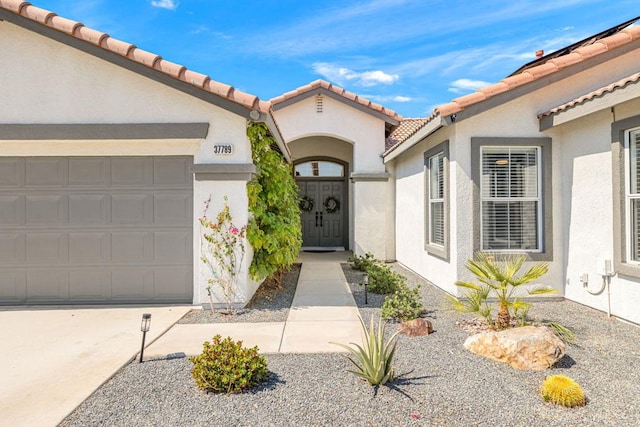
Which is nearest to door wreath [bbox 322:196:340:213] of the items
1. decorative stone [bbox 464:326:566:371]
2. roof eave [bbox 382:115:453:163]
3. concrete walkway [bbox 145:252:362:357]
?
roof eave [bbox 382:115:453:163]

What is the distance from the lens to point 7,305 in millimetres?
6586

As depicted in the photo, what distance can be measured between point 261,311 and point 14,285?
4.41 m

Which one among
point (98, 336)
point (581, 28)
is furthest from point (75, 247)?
point (581, 28)

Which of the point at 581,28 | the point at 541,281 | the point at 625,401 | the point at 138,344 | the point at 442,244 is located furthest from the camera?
the point at 581,28

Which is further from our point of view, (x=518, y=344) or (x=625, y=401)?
(x=518, y=344)

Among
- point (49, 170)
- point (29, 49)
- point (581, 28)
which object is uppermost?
point (581, 28)

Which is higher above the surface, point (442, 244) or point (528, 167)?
point (528, 167)

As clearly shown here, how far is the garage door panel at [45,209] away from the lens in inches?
259

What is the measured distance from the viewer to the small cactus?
314 cm

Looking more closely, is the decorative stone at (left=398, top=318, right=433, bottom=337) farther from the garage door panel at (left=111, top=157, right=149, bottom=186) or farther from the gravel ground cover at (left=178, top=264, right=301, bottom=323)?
the garage door panel at (left=111, top=157, right=149, bottom=186)

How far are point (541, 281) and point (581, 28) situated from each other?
8033 mm

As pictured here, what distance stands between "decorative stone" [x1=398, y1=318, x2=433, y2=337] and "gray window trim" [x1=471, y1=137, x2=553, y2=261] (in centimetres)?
234

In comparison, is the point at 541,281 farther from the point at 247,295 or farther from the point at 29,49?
the point at 29,49

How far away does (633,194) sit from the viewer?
5328mm
